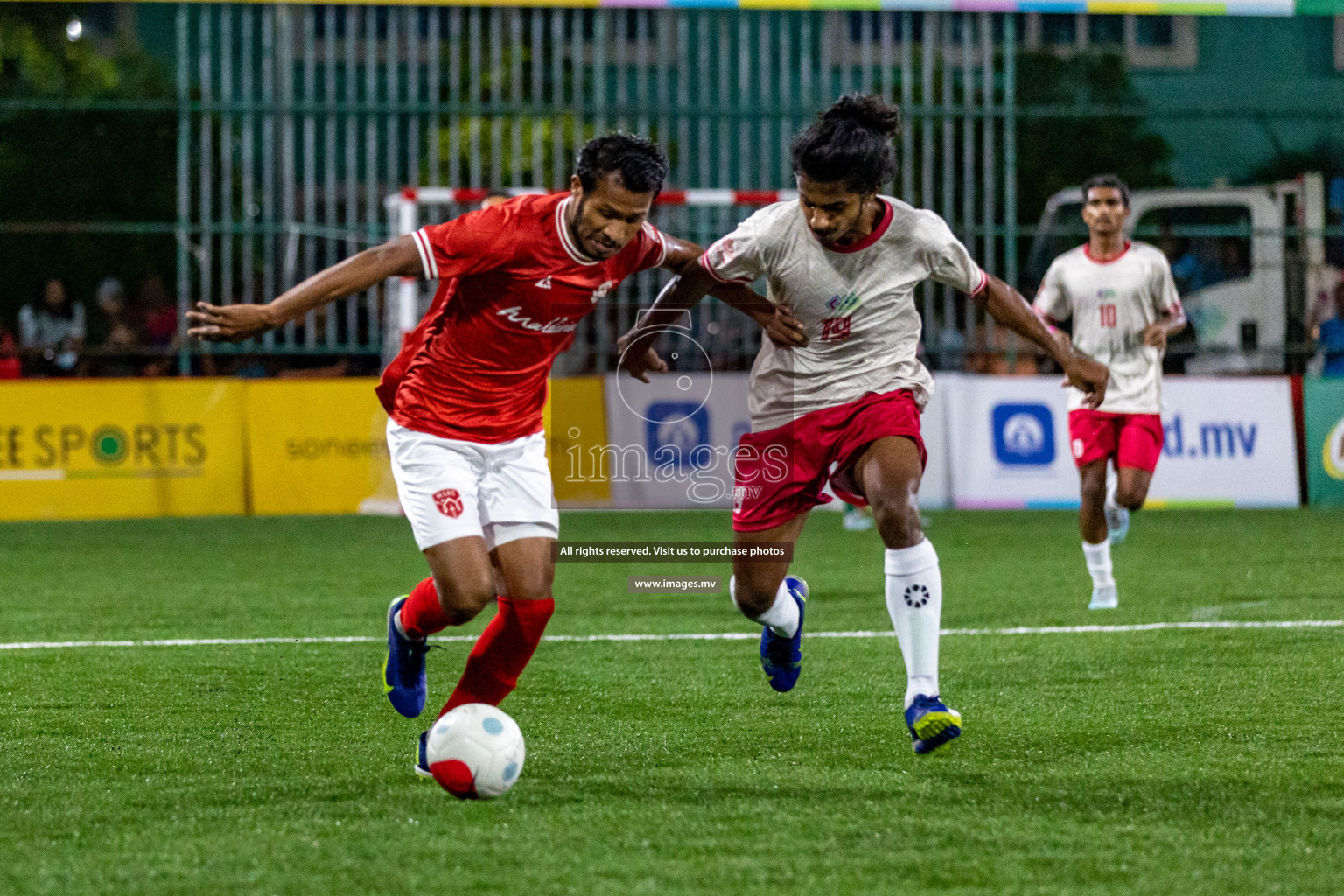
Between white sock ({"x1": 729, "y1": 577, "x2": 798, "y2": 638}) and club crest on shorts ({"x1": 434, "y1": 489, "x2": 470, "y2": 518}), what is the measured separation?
123 centimetres

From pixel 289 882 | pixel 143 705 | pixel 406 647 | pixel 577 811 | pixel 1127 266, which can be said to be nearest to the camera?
pixel 289 882

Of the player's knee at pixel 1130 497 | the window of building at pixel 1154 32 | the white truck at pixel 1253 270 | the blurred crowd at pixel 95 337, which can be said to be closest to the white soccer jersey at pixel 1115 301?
the player's knee at pixel 1130 497

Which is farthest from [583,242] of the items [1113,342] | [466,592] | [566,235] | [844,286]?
[1113,342]

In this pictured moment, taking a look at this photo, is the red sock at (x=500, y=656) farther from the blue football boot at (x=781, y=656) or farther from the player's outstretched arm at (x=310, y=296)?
the blue football boot at (x=781, y=656)

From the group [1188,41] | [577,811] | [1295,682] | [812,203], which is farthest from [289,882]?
[1188,41]

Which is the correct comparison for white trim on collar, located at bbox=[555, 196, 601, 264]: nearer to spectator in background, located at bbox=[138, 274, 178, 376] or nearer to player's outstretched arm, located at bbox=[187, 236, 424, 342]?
player's outstretched arm, located at bbox=[187, 236, 424, 342]

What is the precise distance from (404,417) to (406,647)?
0.77 m

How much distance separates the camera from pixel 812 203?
5312mm

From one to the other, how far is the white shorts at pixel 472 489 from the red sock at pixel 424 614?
0.37 m

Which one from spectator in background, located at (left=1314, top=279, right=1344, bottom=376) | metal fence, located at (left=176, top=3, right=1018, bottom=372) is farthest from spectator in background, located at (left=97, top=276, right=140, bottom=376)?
spectator in background, located at (left=1314, top=279, right=1344, bottom=376)

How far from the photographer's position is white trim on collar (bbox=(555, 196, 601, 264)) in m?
5.07

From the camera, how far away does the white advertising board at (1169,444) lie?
14.3 meters

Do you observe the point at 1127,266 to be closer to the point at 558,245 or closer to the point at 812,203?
the point at 812,203

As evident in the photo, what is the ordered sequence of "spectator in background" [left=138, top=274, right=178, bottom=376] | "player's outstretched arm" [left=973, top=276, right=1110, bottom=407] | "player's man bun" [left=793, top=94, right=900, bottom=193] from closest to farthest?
"player's man bun" [left=793, top=94, right=900, bottom=193]
"player's outstretched arm" [left=973, top=276, right=1110, bottom=407]
"spectator in background" [left=138, top=274, right=178, bottom=376]
